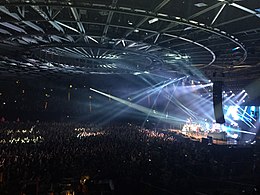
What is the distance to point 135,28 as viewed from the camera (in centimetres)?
1301

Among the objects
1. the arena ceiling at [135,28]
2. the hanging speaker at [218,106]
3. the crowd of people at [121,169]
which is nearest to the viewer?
the arena ceiling at [135,28]

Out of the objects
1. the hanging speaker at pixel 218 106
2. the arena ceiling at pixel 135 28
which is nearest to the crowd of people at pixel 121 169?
the hanging speaker at pixel 218 106

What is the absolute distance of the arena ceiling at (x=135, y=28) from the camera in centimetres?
1023

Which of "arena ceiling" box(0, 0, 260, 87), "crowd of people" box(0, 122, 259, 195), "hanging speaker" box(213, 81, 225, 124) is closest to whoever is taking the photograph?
"arena ceiling" box(0, 0, 260, 87)

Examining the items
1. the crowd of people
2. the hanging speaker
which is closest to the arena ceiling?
the hanging speaker

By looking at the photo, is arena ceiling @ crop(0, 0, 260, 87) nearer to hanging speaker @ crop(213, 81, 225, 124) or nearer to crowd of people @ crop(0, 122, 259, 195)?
hanging speaker @ crop(213, 81, 225, 124)

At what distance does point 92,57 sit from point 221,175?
1467 cm

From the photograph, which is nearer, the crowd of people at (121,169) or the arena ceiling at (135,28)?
the arena ceiling at (135,28)

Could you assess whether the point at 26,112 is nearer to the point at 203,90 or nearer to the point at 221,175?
the point at 203,90

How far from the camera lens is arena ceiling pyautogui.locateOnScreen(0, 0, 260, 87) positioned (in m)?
10.2

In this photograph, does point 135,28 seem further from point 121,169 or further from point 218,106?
point 218,106

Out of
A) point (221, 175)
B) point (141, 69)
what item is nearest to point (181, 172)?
point (221, 175)

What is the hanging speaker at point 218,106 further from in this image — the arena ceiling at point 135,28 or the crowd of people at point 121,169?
the crowd of people at point 121,169

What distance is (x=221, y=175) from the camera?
56.6 feet
